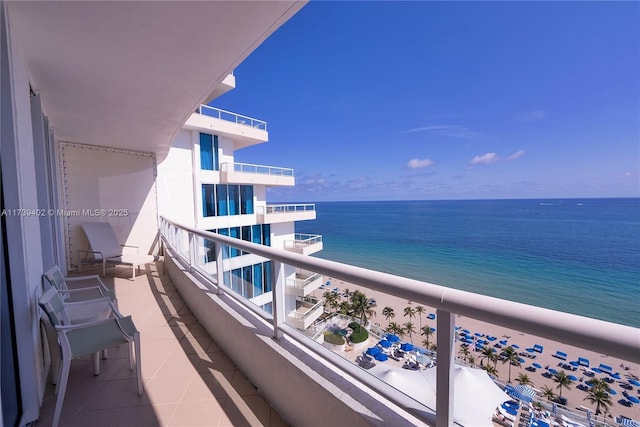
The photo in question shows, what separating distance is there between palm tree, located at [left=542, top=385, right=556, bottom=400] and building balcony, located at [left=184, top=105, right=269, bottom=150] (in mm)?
12904

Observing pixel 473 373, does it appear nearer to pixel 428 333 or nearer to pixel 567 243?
pixel 428 333

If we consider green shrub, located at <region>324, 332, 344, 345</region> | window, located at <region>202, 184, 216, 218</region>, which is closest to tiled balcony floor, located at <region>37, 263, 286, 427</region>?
green shrub, located at <region>324, 332, 344, 345</region>

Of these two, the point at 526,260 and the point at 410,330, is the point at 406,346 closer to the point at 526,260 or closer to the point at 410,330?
the point at 410,330

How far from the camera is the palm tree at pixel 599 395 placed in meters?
0.90

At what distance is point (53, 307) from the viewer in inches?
89.0

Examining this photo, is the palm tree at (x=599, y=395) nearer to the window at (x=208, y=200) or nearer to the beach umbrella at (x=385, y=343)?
the beach umbrella at (x=385, y=343)

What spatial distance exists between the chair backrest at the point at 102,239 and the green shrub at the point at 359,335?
7406 millimetres

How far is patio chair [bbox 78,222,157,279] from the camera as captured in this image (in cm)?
649

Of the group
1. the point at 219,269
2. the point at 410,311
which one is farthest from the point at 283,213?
the point at 410,311

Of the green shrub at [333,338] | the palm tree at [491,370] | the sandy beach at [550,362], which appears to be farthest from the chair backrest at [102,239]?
the palm tree at [491,370]

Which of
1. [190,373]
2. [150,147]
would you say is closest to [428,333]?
[190,373]

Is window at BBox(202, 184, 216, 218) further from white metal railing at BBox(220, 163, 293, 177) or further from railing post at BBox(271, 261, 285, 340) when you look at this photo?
railing post at BBox(271, 261, 285, 340)

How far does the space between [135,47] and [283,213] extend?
14026 millimetres

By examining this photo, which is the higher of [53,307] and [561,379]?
[561,379]
